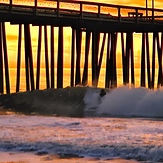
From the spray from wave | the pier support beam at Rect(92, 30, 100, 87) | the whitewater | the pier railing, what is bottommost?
the spray from wave

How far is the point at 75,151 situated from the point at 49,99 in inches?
822

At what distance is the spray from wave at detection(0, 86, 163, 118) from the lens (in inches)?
1096

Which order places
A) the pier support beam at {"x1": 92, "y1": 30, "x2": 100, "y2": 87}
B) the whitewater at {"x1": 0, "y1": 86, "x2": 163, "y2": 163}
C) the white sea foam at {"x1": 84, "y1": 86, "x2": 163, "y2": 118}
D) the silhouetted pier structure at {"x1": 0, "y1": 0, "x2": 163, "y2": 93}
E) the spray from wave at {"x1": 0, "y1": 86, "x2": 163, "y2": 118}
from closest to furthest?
1. the whitewater at {"x1": 0, "y1": 86, "x2": 163, "y2": 163}
2. the white sea foam at {"x1": 84, "y1": 86, "x2": 163, "y2": 118}
3. the spray from wave at {"x1": 0, "y1": 86, "x2": 163, "y2": 118}
4. the silhouetted pier structure at {"x1": 0, "y1": 0, "x2": 163, "y2": 93}
5. the pier support beam at {"x1": 92, "y1": 30, "x2": 100, "y2": 87}

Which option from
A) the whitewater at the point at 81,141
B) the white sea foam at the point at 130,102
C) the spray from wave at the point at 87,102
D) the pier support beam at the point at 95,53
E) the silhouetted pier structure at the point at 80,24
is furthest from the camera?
the pier support beam at the point at 95,53

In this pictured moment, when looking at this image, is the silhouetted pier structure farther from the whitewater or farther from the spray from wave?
the whitewater

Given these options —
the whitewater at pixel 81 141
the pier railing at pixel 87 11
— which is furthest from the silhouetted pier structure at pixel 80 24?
the whitewater at pixel 81 141

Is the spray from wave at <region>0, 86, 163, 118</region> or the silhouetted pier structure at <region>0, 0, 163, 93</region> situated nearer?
the spray from wave at <region>0, 86, 163, 118</region>

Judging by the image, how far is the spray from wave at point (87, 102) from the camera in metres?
27.8

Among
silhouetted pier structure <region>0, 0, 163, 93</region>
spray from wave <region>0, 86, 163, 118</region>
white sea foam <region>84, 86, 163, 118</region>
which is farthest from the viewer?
silhouetted pier structure <region>0, 0, 163, 93</region>

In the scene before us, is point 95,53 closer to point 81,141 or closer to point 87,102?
point 87,102

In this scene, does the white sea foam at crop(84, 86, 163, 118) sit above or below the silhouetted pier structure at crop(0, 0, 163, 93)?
below

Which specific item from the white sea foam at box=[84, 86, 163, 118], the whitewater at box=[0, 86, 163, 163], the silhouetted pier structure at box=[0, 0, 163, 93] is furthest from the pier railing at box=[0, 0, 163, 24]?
the whitewater at box=[0, 86, 163, 163]

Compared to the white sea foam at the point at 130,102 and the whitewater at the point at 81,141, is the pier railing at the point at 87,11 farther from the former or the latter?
the whitewater at the point at 81,141

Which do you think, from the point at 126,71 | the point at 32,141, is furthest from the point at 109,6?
the point at 32,141
